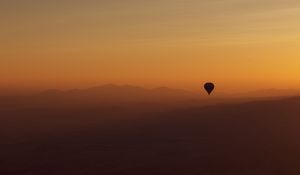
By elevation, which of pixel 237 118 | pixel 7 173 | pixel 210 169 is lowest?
pixel 7 173

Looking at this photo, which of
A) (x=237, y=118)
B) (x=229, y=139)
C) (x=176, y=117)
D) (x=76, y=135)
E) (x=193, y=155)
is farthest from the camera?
(x=176, y=117)

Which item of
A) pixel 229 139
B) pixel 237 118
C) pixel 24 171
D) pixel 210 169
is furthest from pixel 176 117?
pixel 210 169

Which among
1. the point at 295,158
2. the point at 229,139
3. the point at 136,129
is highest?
the point at 136,129

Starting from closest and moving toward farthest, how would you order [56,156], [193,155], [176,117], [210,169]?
[210,169] < [193,155] < [56,156] < [176,117]

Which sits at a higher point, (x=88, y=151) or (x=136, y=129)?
(x=136, y=129)

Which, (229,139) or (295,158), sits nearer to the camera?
(295,158)

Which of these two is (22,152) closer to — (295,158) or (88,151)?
(88,151)

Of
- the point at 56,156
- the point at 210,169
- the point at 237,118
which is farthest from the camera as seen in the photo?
the point at 237,118

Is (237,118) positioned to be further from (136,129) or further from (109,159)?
(109,159)

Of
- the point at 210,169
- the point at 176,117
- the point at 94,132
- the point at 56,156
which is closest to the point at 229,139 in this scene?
the point at 56,156
